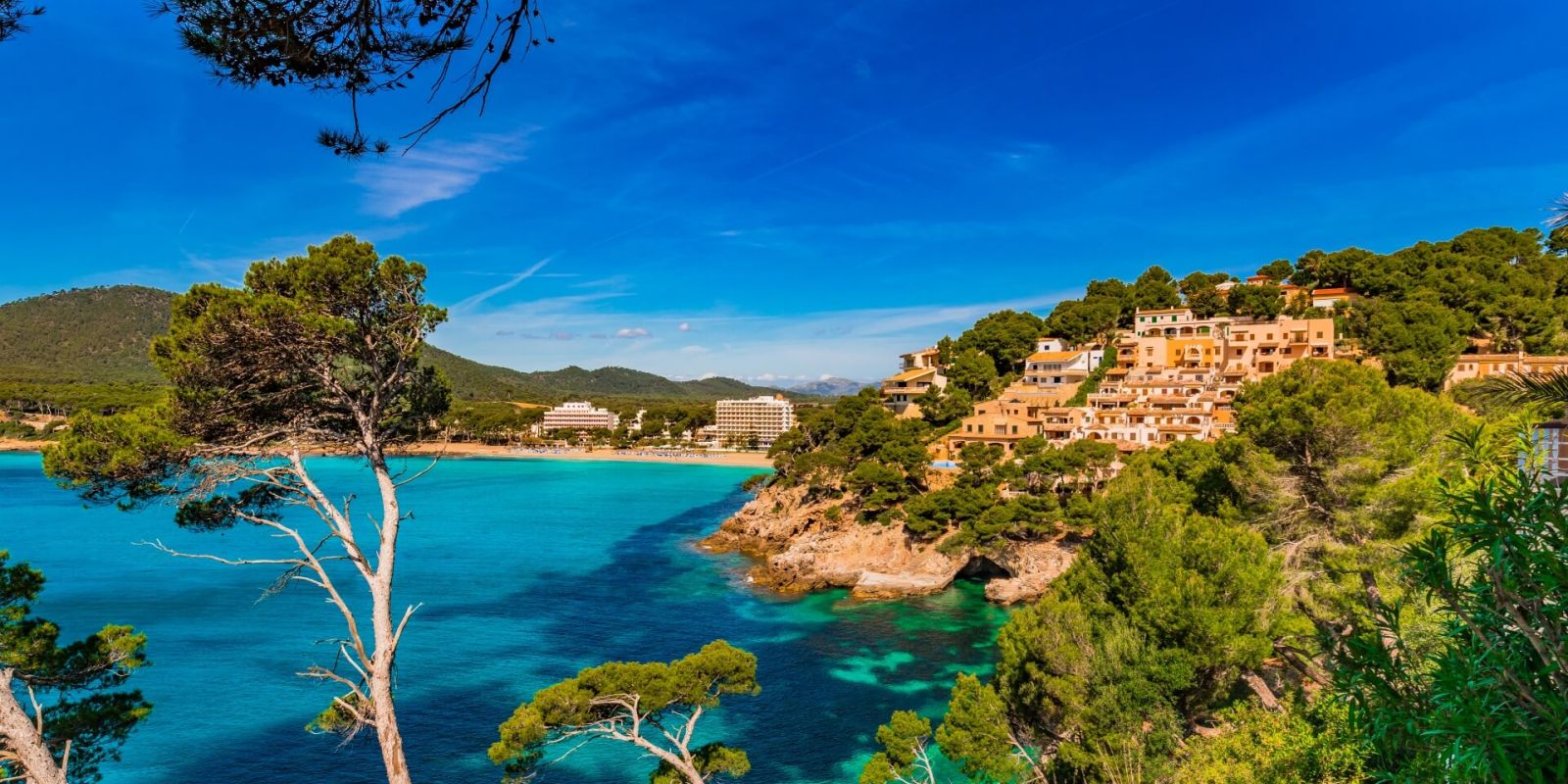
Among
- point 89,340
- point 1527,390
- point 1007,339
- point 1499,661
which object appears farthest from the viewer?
point 89,340

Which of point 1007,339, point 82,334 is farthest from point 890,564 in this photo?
point 82,334

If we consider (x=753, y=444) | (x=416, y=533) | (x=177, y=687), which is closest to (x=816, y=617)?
(x=177, y=687)

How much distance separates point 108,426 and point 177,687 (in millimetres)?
18790

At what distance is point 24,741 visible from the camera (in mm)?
7449

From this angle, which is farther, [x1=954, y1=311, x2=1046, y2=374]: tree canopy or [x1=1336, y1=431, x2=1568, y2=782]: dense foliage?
[x1=954, y1=311, x2=1046, y2=374]: tree canopy

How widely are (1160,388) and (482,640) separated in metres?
42.9

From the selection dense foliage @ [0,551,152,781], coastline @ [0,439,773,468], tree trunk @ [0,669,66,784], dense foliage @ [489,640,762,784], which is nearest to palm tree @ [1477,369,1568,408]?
dense foliage @ [489,640,762,784]

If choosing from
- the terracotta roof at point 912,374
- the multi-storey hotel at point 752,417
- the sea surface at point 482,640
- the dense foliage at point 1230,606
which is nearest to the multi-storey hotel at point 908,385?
the terracotta roof at point 912,374

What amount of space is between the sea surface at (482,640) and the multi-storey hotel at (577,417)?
90.0 metres

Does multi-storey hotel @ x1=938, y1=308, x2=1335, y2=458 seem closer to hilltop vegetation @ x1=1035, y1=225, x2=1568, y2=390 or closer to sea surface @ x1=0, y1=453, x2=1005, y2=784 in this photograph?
hilltop vegetation @ x1=1035, y1=225, x2=1568, y2=390

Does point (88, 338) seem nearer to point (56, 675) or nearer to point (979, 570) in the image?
point (979, 570)

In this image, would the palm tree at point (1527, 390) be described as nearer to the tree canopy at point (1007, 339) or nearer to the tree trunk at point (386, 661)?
the tree trunk at point (386, 661)

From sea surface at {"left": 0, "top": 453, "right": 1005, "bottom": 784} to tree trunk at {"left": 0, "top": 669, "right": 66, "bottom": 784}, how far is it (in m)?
3.13

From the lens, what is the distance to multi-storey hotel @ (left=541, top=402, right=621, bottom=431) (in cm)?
14271
